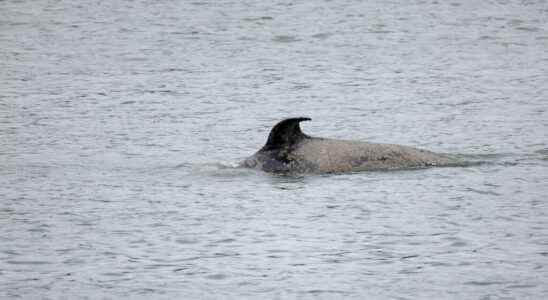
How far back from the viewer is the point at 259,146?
69.9 ft

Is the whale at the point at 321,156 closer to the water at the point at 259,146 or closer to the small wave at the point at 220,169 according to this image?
the small wave at the point at 220,169

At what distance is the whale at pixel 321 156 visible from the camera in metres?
18.0

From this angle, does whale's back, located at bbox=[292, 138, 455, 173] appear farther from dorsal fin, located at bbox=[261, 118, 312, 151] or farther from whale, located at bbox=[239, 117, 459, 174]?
dorsal fin, located at bbox=[261, 118, 312, 151]

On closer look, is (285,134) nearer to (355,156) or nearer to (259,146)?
(355,156)

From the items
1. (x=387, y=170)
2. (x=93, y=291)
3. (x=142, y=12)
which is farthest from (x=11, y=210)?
(x=142, y=12)

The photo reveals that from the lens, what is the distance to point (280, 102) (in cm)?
2659

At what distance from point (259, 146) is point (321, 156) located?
3178mm

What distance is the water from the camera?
538 inches

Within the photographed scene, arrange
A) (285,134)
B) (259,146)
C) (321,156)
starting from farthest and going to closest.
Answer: (259,146)
(321,156)
(285,134)

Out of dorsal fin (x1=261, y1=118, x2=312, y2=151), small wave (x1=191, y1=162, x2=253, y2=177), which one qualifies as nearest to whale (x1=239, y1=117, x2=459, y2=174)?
dorsal fin (x1=261, y1=118, x2=312, y2=151)

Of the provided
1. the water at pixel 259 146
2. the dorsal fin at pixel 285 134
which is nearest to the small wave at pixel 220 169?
the water at pixel 259 146

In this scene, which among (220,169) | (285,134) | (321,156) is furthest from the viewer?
(220,169)

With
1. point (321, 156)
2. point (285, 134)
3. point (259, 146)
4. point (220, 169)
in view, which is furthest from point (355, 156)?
point (259, 146)

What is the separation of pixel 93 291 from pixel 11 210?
394 cm
